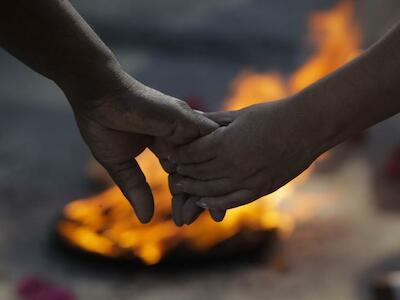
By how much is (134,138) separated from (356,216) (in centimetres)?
117

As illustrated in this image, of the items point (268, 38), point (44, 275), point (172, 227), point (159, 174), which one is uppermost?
point (268, 38)

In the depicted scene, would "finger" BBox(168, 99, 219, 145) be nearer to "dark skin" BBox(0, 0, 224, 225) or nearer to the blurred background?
"dark skin" BBox(0, 0, 224, 225)

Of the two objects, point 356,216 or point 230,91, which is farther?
point 230,91

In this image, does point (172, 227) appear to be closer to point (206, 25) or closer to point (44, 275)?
point (44, 275)

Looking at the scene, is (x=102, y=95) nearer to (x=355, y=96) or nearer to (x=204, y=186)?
(x=204, y=186)

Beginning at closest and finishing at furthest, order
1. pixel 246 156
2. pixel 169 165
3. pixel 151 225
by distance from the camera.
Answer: pixel 246 156, pixel 169 165, pixel 151 225

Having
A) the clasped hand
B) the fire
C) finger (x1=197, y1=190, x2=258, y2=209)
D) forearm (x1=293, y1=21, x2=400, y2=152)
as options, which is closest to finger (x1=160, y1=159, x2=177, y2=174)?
the clasped hand

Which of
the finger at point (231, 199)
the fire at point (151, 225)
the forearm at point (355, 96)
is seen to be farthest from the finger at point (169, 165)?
the fire at point (151, 225)

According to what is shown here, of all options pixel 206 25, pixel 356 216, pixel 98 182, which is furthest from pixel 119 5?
pixel 356 216

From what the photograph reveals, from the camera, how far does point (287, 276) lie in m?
2.28

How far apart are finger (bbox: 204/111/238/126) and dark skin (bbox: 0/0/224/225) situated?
0.01 metres

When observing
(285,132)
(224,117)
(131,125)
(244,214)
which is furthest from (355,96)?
(244,214)

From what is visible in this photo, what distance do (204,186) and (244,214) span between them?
2.71 ft

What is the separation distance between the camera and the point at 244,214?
232cm
